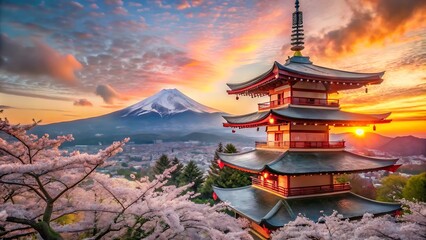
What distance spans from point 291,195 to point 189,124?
103m

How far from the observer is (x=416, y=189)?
20578 millimetres

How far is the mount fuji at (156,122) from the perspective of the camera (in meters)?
91.8

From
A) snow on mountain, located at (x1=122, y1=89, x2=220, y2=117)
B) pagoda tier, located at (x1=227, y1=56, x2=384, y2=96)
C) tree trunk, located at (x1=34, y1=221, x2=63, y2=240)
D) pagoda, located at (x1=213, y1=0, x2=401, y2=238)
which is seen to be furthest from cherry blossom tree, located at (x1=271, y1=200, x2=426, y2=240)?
snow on mountain, located at (x1=122, y1=89, x2=220, y2=117)

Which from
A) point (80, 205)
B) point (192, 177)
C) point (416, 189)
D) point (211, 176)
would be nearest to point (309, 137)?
point (80, 205)

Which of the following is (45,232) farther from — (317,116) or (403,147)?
(403,147)

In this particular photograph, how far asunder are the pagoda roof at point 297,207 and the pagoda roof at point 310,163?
151cm

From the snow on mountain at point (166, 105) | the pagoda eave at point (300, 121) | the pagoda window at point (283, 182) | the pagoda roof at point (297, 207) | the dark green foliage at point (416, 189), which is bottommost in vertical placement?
the dark green foliage at point (416, 189)

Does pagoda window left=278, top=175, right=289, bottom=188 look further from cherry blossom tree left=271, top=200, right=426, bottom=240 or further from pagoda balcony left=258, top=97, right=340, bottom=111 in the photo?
cherry blossom tree left=271, top=200, right=426, bottom=240

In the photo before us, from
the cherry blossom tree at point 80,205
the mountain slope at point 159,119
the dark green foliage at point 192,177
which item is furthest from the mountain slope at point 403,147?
the mountain slope at point 159,119

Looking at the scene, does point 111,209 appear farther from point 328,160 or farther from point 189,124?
point 189,124

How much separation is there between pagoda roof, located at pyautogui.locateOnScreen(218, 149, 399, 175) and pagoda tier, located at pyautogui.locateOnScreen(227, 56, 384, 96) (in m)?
3.33

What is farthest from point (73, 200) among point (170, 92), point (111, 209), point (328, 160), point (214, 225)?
point (170, 92)

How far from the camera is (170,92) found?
4860 inches

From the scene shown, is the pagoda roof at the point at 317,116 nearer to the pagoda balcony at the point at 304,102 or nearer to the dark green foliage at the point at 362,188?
the pagoda balcony at the point at 304,102
